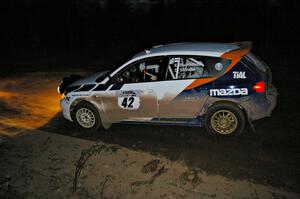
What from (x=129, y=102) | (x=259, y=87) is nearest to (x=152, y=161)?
(x=129, y=102)

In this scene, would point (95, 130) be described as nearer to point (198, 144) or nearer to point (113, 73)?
point (113, 73)

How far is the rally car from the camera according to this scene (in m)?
6.34

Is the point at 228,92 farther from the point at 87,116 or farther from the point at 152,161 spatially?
the point at 87,116

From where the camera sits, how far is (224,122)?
6.58 m

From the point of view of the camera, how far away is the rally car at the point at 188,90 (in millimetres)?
6344

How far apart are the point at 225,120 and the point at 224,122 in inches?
1.8

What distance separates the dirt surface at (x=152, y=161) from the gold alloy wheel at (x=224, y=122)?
25cm

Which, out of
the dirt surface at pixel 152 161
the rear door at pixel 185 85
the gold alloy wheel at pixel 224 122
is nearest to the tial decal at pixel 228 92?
the rear door at pixel 185 85

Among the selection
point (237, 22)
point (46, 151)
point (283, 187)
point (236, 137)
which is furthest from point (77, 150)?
point (237, 22)

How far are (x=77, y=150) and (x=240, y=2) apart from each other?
716 inches

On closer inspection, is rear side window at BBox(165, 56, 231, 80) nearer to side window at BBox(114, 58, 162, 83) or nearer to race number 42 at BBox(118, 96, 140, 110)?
side window at BBox(114, 58, 162, 83)

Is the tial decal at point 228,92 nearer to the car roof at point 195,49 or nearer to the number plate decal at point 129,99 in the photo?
the car roof at point 195,49

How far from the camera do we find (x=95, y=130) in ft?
24.2

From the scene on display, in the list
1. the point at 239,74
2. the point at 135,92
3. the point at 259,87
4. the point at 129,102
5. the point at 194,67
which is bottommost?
the point at 129,102
